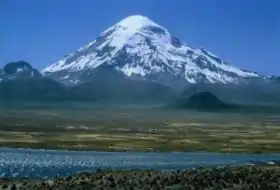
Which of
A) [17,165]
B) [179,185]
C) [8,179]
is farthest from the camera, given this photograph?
[17,165]

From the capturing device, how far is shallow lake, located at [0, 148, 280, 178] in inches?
2749

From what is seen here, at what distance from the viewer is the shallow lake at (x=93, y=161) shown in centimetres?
6981

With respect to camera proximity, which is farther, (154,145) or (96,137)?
(96,137)

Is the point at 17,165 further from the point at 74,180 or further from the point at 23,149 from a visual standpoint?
the point at 23,149

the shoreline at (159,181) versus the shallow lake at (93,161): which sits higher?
the shallow lake at (93,161)

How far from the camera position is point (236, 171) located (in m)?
64.0

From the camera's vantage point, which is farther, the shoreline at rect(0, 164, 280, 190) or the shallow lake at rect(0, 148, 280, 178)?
the shallow lake at rect(0, 148, 280, 178)

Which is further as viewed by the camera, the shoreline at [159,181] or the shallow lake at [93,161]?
the shallow lake at [93,161]

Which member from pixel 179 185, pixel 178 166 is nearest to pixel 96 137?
pixel 178 166

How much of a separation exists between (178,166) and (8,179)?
24361 mm

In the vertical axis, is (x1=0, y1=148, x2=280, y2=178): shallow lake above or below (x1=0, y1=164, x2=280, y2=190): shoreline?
above

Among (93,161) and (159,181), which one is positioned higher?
(93,161)

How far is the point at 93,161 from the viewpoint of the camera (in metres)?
82.7

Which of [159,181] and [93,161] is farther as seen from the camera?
[93,161]
